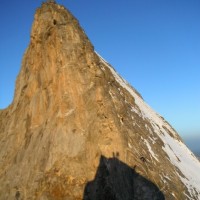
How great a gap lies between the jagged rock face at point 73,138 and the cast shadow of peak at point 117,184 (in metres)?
0.05

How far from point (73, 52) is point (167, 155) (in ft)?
35.9

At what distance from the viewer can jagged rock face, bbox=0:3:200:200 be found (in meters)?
18.2

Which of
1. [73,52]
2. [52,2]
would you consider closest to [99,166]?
[73,52]

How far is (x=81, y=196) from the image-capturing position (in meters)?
17.6

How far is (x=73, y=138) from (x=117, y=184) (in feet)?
13.4

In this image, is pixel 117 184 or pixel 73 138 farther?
pixel 73 138

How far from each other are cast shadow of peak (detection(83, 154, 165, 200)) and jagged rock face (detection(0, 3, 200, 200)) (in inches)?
2.1

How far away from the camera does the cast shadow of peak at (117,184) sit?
17.3 m

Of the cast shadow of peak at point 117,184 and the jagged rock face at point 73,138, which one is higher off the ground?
the jagged rock face at point 73,138

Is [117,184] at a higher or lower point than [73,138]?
lower

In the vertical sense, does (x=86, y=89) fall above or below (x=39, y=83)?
below

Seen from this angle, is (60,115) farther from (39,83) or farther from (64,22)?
(64,22)

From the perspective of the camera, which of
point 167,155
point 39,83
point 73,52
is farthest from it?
point 167,155

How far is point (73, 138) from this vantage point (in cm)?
1969
